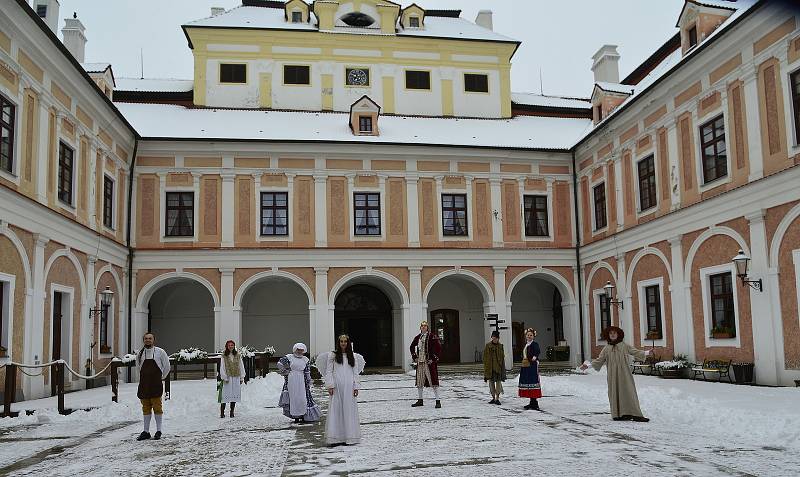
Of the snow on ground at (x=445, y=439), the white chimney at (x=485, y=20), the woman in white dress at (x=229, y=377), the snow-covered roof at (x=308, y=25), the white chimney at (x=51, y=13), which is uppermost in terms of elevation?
the white chimney at (x=485, y=20)

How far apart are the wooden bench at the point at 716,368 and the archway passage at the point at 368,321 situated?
43.7 ft

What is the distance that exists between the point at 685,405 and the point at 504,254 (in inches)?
558

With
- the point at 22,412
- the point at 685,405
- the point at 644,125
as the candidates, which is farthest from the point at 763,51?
the point at 22,412

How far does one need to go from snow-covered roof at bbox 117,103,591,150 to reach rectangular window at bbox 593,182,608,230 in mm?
2409

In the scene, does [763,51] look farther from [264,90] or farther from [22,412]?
[264,90]

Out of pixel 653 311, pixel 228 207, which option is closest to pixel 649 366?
pixel 653 311

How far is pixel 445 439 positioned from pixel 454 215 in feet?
54.6

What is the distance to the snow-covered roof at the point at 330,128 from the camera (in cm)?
2523

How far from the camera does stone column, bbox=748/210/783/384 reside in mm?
15469

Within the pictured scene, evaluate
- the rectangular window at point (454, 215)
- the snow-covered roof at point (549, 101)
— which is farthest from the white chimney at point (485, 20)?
the rectangular window at point (454, 215)

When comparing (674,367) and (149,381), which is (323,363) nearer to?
(149,381)

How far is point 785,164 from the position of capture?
1518cm

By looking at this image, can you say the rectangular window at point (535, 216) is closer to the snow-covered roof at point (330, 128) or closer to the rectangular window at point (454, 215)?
the snow-covered roof at point (330, 128)

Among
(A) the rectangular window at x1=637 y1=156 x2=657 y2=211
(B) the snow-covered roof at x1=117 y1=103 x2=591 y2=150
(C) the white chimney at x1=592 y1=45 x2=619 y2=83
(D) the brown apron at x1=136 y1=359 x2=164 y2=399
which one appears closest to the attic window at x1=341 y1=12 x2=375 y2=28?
(B) the snow-covered roof at x1=117 y1=103 x2=591 y2=150
